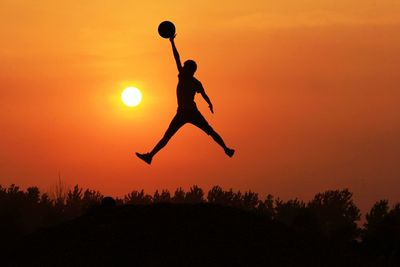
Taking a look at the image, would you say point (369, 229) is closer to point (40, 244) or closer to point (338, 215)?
point (338, 215)

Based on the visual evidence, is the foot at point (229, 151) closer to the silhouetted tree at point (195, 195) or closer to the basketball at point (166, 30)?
the basketball at point (166, 30)

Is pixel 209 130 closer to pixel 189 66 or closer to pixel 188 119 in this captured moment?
pixel 188 119

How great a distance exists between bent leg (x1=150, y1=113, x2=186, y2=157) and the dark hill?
2.56 m

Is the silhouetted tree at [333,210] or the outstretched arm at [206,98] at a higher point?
the silhouetted tree at [333,210]

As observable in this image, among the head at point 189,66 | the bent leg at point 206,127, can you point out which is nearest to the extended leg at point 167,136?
the bent leg at point 206,127

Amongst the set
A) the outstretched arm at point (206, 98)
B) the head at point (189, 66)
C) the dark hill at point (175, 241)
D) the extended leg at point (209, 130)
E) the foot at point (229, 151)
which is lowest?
the dark hill at point (175, 241)

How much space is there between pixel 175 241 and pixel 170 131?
5.03 m

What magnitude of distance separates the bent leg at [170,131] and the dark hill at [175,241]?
101 inches

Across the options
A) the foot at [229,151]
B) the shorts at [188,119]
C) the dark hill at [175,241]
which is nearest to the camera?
the dark hill at [175,241]

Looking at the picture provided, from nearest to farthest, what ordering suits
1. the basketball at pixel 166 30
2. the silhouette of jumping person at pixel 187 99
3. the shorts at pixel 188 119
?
the silhouette of jumping person at pixel 187 99
the shorts at pixel 188 119
the basketball at pixel 166 30

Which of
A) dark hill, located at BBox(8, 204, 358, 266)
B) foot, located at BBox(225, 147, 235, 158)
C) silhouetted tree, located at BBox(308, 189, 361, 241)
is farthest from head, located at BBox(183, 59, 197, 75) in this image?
silhouetted tree, located at BBox(308, 189, 361, 241)

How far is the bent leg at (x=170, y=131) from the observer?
31.5m

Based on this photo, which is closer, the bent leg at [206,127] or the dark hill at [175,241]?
the dark hill at [175,241]

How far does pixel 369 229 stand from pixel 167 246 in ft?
67.8
